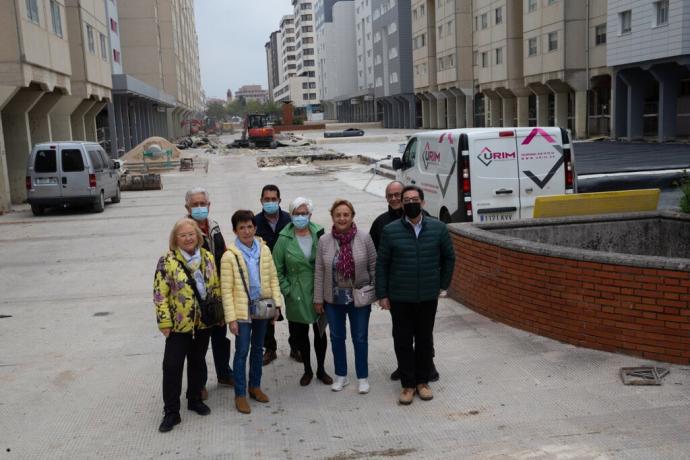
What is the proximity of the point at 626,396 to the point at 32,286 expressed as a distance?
8873 millimetres

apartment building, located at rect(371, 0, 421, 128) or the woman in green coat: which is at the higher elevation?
apartment building, located at rect(371, 0, 421, 128)

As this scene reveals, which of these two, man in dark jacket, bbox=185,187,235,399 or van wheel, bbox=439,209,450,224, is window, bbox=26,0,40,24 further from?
man in dark jacket, bbox=185,187,235,399

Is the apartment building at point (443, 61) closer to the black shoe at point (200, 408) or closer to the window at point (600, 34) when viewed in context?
the window at point (600, 34)

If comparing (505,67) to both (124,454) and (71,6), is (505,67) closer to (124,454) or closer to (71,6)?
(71,6)

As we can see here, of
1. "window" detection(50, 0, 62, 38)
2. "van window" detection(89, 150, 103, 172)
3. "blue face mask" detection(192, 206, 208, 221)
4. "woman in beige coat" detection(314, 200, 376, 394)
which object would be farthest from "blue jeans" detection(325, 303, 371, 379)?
"window" detection(50, 0, 62, 38)

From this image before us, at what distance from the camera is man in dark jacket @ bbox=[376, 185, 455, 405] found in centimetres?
570

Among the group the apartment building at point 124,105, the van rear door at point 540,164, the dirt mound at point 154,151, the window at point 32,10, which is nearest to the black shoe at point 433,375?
the van rear door at point 540,164

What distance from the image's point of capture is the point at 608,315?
6551 mm

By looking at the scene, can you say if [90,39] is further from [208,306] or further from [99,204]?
[208,306]

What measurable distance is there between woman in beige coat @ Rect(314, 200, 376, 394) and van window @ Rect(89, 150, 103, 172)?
16.1 meters

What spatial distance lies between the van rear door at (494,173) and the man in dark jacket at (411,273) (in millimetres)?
6191

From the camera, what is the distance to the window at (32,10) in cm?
2141

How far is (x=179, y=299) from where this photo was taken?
5.46 meters

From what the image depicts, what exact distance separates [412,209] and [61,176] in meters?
16.5
